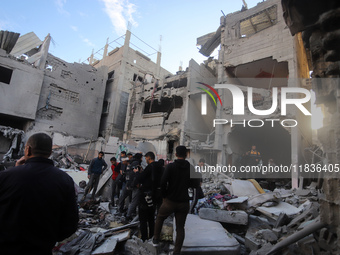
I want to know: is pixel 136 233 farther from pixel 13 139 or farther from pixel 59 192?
pixel 13 139

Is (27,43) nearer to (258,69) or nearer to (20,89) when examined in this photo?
(20,89)

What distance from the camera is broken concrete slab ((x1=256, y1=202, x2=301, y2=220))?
4544 mm

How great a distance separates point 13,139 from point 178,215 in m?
18.2

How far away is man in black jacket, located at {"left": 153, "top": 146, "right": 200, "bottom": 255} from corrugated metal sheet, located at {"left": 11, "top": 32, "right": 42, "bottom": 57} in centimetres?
2543

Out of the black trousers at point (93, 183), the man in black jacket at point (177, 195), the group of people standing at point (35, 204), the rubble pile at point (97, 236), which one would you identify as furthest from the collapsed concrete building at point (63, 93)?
the group of people standing at point (35, 204)

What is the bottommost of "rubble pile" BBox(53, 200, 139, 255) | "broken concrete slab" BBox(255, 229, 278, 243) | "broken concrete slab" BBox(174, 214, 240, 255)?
"rubble pile" BBox(53, 200, 139, 255)

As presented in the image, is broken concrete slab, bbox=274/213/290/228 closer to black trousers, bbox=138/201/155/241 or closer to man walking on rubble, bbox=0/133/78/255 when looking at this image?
black trousers, bbox=138/201/155/241

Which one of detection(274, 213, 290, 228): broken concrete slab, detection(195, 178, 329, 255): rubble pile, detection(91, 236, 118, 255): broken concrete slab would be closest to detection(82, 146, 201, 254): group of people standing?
detection(91, 236, 118, 255): broken concrete slab

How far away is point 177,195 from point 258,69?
14.8 m

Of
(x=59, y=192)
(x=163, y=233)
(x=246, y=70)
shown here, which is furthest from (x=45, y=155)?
(x=246, y=70)

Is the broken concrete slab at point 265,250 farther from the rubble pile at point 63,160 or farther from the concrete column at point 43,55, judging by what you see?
the concrete column at point 43,55

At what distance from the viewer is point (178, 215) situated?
3.14m

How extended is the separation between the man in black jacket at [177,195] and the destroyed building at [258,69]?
10.2 m

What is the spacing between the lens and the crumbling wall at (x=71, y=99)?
20.0 m
